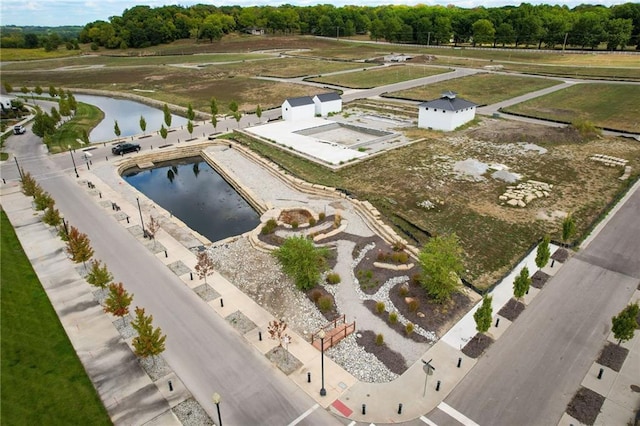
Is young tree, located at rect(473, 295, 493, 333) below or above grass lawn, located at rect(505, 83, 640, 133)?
below

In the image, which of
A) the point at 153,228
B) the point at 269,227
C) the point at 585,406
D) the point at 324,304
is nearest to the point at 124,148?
the point at 153,228

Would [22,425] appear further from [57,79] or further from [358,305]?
[57,79]

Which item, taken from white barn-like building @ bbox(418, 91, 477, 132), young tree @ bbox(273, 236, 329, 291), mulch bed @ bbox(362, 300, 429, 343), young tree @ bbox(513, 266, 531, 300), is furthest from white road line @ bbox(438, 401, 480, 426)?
white barn-like building @ bbox(418, 91, 477, 132)

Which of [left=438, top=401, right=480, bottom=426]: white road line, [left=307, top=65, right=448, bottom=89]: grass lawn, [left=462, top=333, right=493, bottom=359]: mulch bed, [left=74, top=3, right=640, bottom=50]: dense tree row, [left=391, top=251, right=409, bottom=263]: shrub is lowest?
[left=438, top=401, right=480, bottom=426]: white road line

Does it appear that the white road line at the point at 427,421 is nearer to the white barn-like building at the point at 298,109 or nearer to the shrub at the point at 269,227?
the shrub at the point at 269,227

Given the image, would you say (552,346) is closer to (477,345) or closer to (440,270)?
(477,345)

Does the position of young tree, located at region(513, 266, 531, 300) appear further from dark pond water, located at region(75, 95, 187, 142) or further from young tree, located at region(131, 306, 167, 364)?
dark pond water, located at region(75, 95, 187, 142)

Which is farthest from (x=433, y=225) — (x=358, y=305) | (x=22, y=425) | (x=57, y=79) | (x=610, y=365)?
(x=57, y=79)
